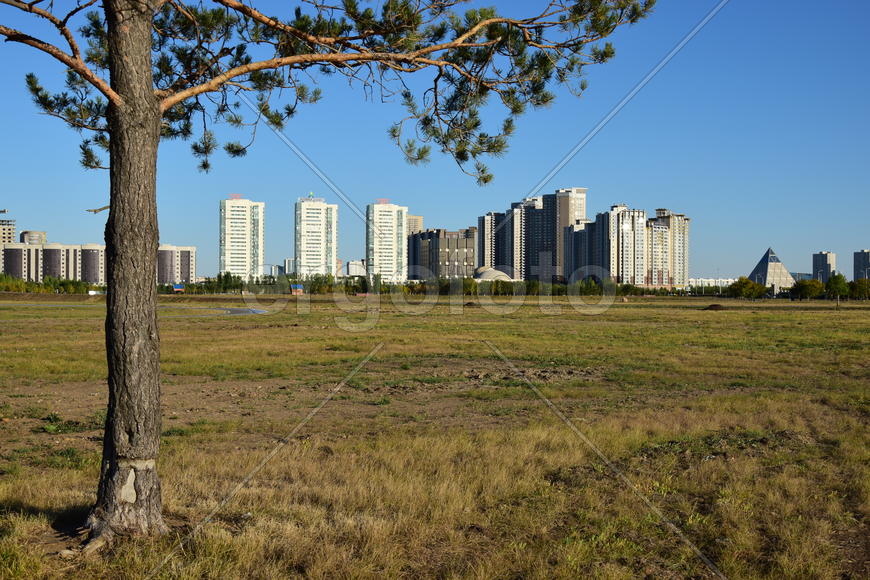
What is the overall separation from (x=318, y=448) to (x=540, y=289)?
348 ft

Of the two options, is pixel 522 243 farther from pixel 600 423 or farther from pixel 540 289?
pixel 600 423

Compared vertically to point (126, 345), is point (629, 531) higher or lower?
lower

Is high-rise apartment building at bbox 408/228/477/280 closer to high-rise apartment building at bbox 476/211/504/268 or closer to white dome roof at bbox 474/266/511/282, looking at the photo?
white dome roof at bbox 474/266/511/282

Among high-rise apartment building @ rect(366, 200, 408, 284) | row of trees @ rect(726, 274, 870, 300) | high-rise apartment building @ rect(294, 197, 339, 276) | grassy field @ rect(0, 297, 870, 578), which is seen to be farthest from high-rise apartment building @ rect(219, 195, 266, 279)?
grassy field @ rect(0, 297, 870, 578)

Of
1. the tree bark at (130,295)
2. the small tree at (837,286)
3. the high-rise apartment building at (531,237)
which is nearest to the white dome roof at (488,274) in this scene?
the high-rise apartment building at (531,237)

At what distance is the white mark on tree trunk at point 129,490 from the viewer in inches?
218

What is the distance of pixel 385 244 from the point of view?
15138 centimetres

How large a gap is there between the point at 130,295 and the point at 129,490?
1.62 meters

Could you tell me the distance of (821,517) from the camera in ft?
22.3

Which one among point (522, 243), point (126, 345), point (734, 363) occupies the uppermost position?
point (522, 243)

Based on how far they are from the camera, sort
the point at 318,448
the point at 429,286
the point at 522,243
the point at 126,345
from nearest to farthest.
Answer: the point at 126,345 < the point at 318,448 < the point at 429,286 < the point at 522,243

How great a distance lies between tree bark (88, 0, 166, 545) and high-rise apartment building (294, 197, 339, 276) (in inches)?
6217

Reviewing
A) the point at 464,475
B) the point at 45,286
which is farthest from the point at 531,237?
the point at 464,475

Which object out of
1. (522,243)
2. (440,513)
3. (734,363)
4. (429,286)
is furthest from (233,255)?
(440,513)
